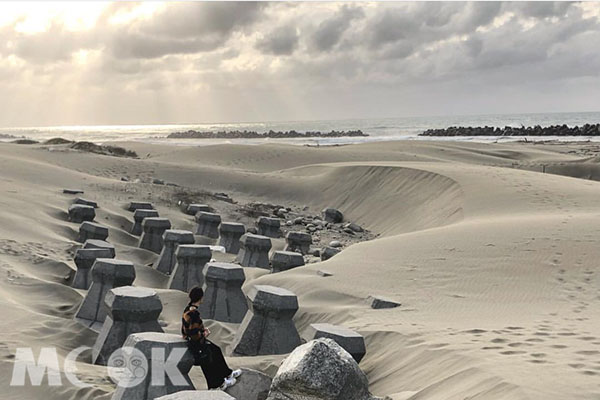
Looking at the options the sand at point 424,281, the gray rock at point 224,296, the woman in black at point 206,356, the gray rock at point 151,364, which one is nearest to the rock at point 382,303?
the sand at point 424,281

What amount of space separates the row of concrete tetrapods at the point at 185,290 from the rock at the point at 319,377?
81 cm

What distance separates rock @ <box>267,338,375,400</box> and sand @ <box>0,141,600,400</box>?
1.23 ft

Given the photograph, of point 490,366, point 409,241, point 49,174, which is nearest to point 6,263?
point 409,241

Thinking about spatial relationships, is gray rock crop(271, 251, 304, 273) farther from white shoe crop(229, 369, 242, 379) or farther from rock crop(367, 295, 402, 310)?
→ white shoe crop(229, 369, 242, 379)

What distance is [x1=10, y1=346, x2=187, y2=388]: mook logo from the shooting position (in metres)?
4.25

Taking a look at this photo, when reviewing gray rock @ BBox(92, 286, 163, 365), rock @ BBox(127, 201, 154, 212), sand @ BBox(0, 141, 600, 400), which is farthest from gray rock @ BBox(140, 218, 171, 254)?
gray rock @ BBox(92, 286, 163, 365)

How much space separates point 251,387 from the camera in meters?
4.45

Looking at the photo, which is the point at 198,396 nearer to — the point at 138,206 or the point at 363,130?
the point at 138,206

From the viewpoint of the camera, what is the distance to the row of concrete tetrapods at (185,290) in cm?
487

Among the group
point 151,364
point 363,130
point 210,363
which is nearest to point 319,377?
point 210,363

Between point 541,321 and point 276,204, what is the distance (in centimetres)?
1369

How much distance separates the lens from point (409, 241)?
9148 mm

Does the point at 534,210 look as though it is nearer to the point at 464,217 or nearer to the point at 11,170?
the point at 464,217

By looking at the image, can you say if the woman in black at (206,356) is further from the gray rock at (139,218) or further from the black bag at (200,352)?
the gray rock at (139,218)
